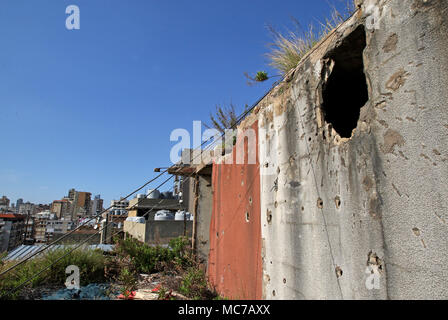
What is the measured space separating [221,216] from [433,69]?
4133 mm

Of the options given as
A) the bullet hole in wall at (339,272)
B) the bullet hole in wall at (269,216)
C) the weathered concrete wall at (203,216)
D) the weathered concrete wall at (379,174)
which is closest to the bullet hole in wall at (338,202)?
the weathered concrete wall at (379,174)

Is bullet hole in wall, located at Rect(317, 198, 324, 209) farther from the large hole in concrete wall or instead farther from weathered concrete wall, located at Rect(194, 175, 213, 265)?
weathered concrete wall, located at Rect(194, 175, 213, 265)

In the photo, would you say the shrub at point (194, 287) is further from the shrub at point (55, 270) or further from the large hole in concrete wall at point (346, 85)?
the large hole in concrete wall at point (346, 85)

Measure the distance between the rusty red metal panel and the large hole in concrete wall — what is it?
1153 millimetres

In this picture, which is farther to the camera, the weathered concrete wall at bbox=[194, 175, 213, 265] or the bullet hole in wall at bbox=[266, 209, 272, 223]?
the weathered concrete wall at bbox=[194, 175, 213, 265]

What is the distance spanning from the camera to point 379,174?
174cm

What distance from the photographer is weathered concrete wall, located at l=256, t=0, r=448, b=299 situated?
4.80ft

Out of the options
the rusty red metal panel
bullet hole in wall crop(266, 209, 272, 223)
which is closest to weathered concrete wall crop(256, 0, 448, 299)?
bullet hole in wall crop(266, 209, 272, 223)

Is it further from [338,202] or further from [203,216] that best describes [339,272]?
[203,216]

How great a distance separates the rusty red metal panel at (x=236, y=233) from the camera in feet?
11.7

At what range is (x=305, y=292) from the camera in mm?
2387

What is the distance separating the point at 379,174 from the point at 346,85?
4.51 feet
